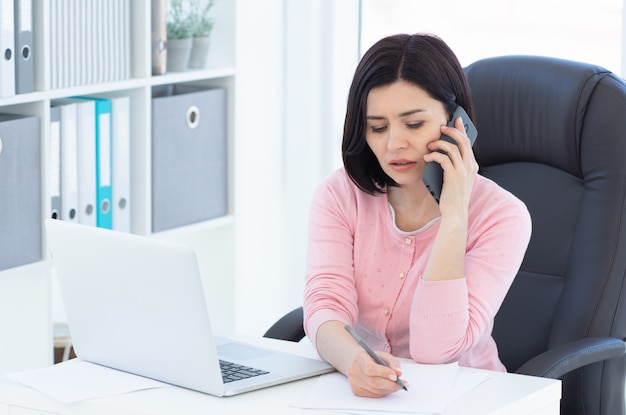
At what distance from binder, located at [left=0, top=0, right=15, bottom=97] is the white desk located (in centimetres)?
90

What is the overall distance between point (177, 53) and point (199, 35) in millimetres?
105

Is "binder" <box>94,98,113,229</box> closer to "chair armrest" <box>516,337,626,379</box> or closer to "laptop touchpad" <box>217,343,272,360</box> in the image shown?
"laptop touchpad" <box>217,343,272,360</box>

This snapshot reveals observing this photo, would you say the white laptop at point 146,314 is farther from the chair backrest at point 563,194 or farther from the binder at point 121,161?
the binder at point 121,161

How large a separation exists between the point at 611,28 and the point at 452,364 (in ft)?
4.61

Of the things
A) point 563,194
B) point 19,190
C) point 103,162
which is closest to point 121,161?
point 103,162

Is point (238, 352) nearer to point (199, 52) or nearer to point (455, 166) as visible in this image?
point (455, 166)

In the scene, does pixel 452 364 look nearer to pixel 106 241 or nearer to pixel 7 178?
pixel 106 241

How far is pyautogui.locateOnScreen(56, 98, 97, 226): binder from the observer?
262 cm

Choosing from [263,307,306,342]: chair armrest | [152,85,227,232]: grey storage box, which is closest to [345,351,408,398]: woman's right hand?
[263,307,306,342]: chair armrest

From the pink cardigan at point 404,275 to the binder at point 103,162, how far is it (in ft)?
2.67

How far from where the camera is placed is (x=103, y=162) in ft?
8.85

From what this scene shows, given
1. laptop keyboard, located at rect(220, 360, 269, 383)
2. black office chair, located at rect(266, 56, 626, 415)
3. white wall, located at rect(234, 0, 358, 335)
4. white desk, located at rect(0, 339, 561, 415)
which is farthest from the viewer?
white wall, located at rect(234, 0, 358, 335)

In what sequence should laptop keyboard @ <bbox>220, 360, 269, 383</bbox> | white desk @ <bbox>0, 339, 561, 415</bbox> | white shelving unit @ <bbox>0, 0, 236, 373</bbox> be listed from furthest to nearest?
white shelving unit @ <bbox>0, 0, 236, 373</bbox> → laptop keyboard @ <bbox>220, 360, 269, 383</bbox> → white desk @ <bbox>0, 339, 561, 415</bbox>

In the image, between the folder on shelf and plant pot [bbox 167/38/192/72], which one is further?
plant pot [bbox 167/38/192/72]
